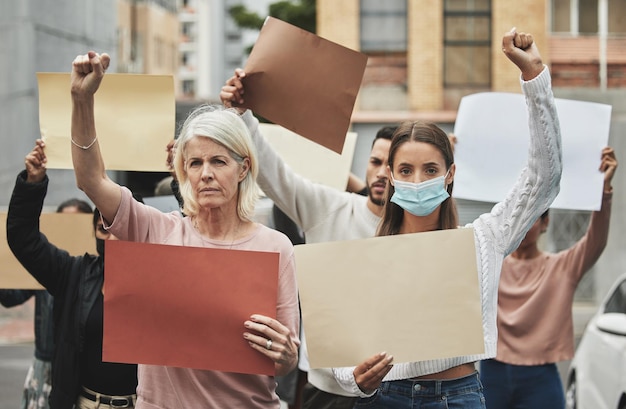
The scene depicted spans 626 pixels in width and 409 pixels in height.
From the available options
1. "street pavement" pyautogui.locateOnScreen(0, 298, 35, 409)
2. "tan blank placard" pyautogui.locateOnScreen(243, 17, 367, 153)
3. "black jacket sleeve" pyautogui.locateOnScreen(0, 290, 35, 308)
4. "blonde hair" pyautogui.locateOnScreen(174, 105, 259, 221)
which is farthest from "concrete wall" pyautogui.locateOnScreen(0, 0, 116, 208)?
"blonde hair" pyautogui.locateOnScreen(174, 105, 259, 221)

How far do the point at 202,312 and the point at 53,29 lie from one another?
35.3ft

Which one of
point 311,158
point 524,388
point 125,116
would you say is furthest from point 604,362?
point 125,116

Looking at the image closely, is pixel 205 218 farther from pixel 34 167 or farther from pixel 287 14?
pixel 287 14

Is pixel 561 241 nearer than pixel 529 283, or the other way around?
pixel 529 283

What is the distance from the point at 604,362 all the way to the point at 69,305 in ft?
12.3

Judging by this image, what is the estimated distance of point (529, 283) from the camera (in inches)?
213

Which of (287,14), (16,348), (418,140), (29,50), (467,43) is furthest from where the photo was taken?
(287,14)

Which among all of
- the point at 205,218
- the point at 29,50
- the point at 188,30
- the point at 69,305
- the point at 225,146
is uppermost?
the point at 188,30

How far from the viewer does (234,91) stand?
4.03m

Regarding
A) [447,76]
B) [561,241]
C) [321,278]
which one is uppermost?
[447,76]

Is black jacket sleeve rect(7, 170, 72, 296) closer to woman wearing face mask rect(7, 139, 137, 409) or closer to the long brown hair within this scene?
woman wearing face mask rect(7, 139, 137, 409)

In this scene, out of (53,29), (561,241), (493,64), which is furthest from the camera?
(493,64)

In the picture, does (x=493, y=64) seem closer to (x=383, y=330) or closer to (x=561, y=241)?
(x=561, y=241)

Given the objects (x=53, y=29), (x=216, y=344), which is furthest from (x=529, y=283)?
(x=53, y=29)
